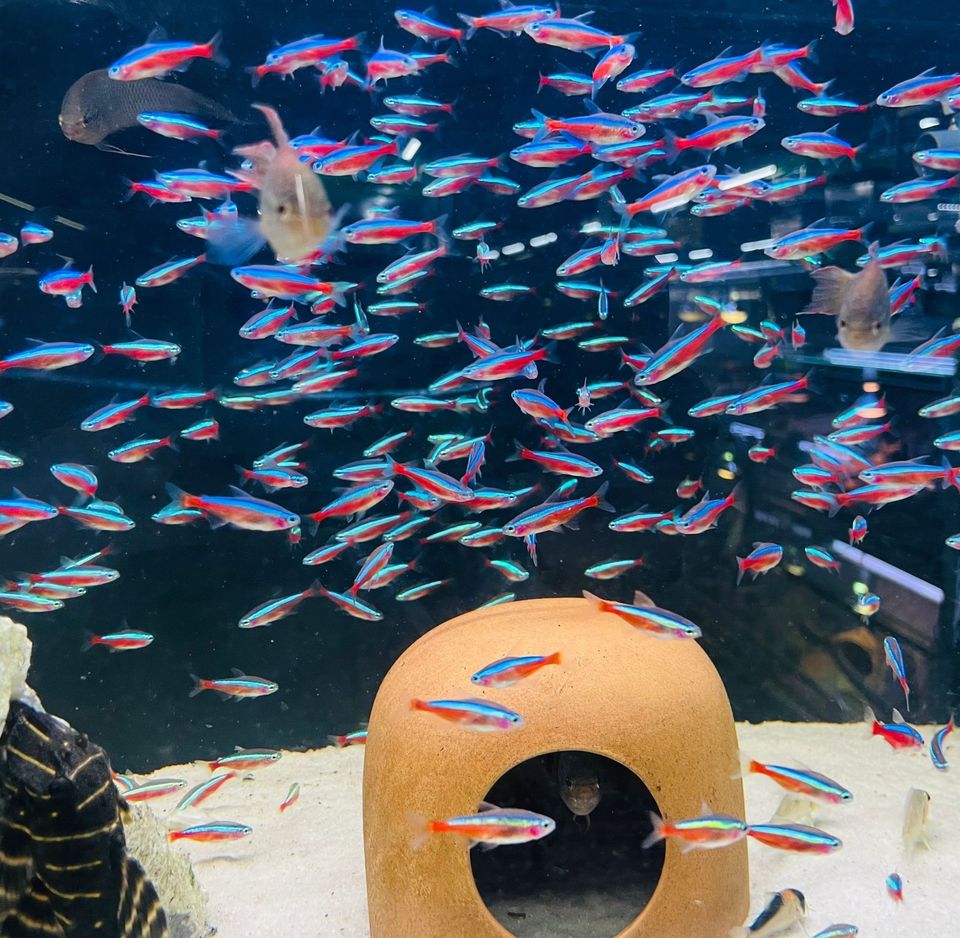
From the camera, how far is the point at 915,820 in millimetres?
4027

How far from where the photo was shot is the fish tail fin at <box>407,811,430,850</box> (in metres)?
2.79

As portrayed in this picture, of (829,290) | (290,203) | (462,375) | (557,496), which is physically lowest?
(557,496)

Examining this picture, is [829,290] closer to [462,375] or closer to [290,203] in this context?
[462,375]

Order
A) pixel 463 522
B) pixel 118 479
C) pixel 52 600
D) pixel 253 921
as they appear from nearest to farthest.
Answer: pixel 253 921, pixel 52 600, pixel 118 479, pixel 463 522

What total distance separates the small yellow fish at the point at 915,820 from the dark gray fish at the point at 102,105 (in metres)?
6.78

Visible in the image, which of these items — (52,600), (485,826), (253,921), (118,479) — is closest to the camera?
(485,826)

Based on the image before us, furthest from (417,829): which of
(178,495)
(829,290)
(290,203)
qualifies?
(829,290)

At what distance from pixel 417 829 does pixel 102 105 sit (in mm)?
5352

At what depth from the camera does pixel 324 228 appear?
3.94 meters

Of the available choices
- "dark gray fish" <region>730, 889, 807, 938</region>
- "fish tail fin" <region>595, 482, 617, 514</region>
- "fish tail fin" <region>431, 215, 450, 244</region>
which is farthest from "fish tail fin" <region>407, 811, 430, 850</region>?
"fish tail fin" <region>431, 215, 450, 244</region>

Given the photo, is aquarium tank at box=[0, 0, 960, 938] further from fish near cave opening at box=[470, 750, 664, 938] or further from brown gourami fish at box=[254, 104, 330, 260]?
fish near cave opening at box=[470, 750, 664, 938]

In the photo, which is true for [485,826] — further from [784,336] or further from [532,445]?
[784,336]

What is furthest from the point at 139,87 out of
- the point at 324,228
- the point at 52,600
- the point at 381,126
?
the point at 52,600

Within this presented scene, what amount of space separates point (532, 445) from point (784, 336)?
7.29 feet
